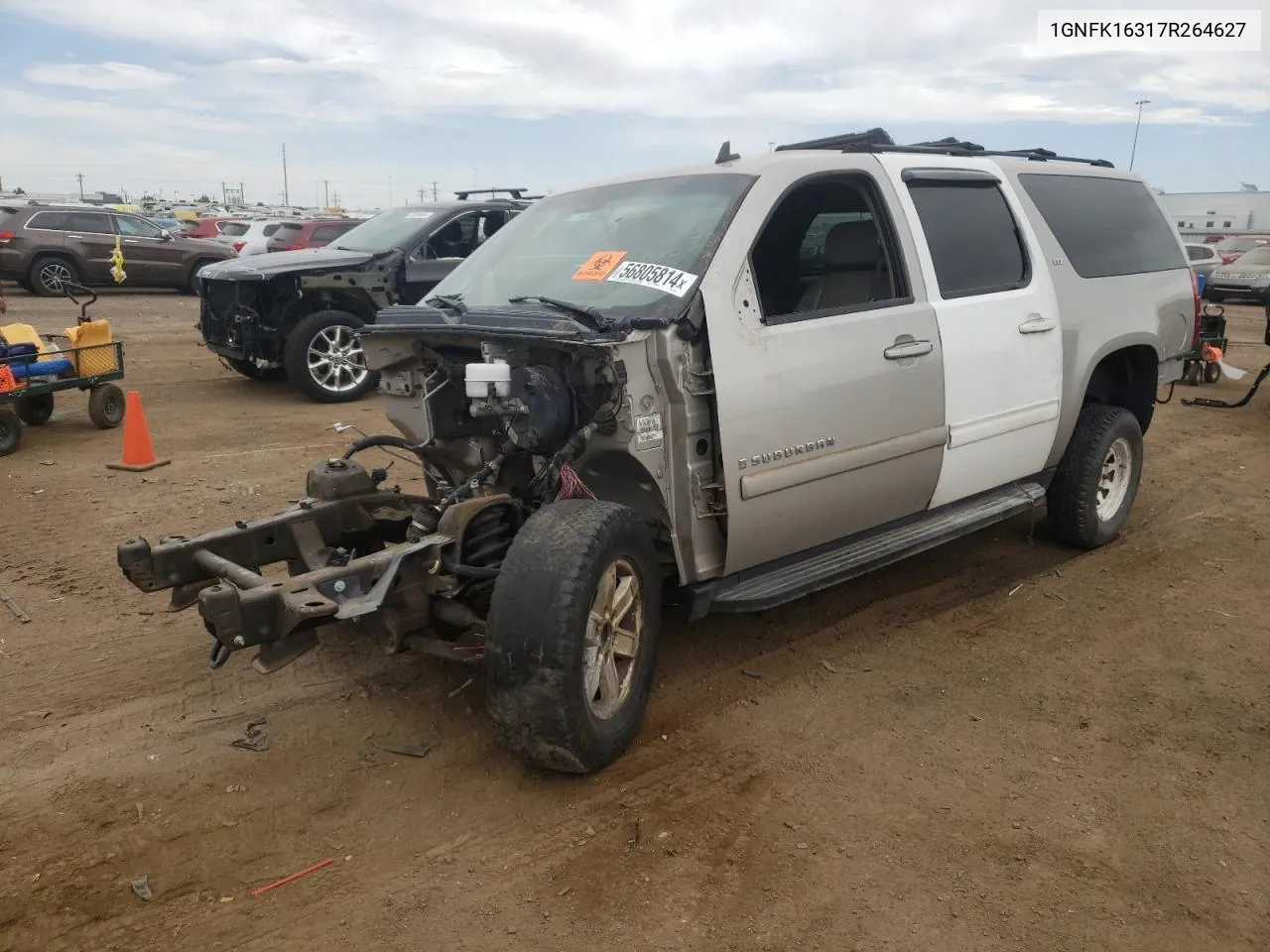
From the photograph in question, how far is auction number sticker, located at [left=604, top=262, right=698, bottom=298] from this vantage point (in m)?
3.63

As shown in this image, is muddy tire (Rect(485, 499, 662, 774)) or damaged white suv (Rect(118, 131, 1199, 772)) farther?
damaged white suv (Rect(118, 131, 1199, 772))

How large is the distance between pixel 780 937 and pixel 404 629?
1598 millimetres

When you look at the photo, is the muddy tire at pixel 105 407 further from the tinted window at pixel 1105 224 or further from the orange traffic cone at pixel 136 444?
the tinted window at pixel 1105 224

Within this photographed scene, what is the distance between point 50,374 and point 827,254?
6405mm

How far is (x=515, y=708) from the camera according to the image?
Answer: 125 inches

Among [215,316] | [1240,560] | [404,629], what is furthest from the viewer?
[215,316]

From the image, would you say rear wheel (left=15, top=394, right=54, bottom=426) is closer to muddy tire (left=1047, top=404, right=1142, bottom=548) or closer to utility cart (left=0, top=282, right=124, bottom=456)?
utility cart (left=0, top=282, right=124, bottom=456)

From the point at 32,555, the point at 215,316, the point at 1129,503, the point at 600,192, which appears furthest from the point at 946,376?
the point at 215,316

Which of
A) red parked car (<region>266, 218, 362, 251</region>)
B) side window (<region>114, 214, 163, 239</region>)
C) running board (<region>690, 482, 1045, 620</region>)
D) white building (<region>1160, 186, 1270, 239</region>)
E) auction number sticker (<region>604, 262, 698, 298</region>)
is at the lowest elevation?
running board (<region>690, 482, 1045, 620</region>)

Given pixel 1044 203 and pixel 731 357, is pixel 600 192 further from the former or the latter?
pixel 1044 203

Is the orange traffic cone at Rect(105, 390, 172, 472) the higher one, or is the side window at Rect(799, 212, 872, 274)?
the side window at Rect(799, 212, 872, 274)

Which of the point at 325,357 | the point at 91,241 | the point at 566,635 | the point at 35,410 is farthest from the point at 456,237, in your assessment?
the point at 91,241

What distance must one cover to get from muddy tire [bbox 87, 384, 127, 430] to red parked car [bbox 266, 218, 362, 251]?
9.10 metres

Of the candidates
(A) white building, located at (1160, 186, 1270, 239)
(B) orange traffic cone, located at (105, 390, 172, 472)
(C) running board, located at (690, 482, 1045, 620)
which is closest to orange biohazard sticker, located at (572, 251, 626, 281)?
(C) running board, located at (690, 482, 1045, 620)
